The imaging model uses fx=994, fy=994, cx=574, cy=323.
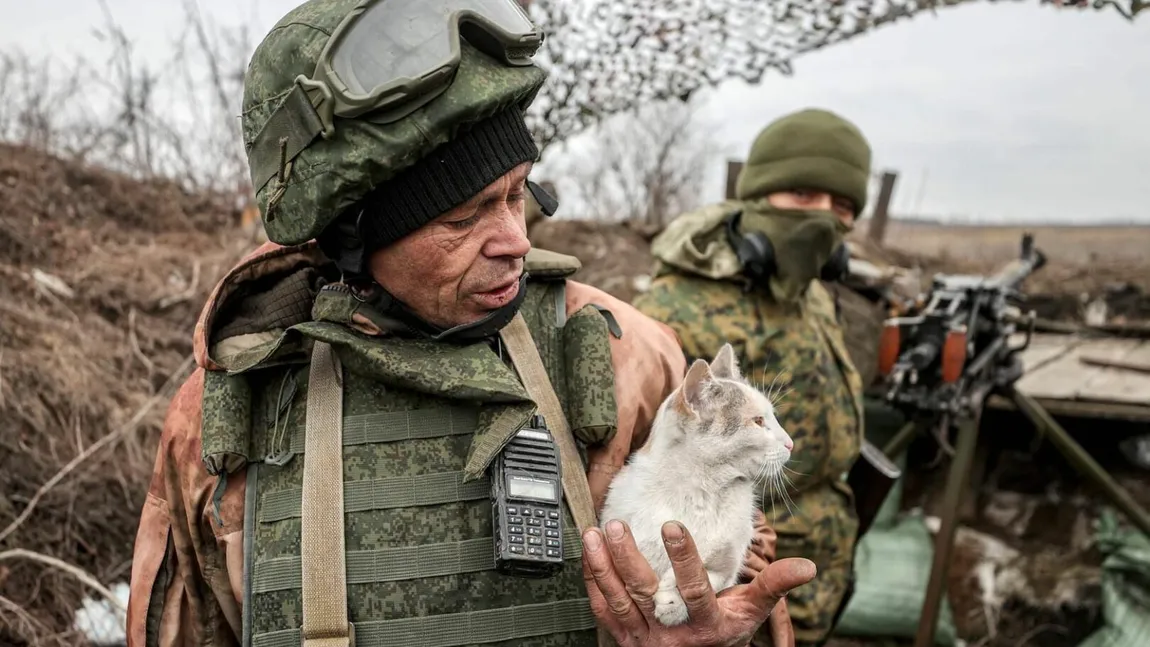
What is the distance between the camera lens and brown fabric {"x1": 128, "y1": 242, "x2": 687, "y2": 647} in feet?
6.41

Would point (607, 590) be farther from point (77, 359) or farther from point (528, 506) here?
point (77, 359)

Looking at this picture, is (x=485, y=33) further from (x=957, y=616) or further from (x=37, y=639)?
(x=957, y=616)

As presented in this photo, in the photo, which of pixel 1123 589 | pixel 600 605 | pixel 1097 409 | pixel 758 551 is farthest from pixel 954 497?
pixel 600 605

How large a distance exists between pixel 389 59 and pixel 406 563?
35.4 inches

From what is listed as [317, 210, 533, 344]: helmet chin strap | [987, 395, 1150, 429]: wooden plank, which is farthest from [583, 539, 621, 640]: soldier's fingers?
[987, 395, 1150, 429]: wooden plank

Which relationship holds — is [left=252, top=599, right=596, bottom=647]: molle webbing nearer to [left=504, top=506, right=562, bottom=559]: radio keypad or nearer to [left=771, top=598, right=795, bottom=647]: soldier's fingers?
[left=504, top=506, right=562, bottom=559]: radio keypad

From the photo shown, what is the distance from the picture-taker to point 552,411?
191 centimetres

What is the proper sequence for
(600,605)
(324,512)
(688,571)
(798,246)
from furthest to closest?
(798,246) → (324,512) → (600,605) → (688,571)

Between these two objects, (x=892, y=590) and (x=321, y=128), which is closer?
(x=321, y=128)

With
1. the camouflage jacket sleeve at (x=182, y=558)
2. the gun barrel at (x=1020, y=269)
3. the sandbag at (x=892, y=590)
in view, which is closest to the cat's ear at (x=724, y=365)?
the camouflage jacket sleeve at (x=182, y=558)

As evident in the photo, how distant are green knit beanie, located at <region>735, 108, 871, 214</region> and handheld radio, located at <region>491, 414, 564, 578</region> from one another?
2.16 meters

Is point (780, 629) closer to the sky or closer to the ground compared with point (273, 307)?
closer to the ground

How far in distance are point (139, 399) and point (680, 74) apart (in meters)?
2.87

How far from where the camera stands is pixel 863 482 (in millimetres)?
4023
